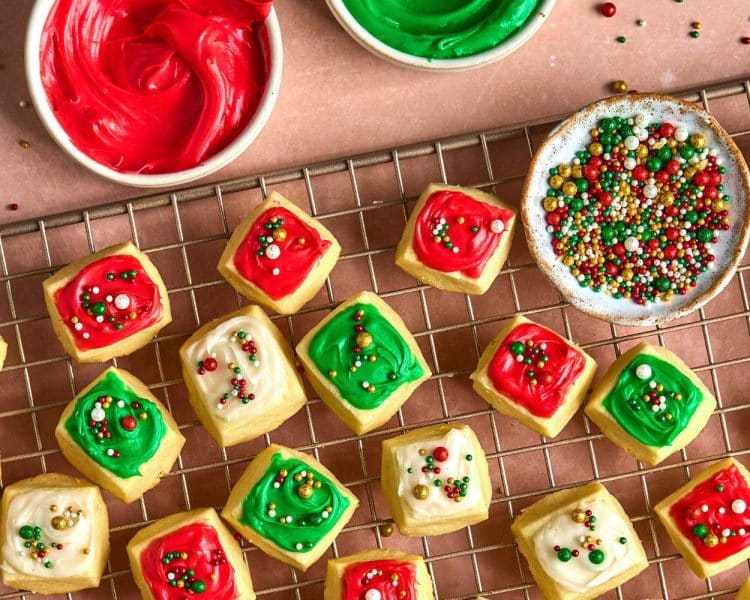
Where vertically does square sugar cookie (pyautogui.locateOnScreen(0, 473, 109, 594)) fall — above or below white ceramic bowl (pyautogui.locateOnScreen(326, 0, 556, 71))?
below

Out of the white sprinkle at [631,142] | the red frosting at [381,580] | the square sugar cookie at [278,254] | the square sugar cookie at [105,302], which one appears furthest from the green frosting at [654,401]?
the square sugar cookie at [105,302]

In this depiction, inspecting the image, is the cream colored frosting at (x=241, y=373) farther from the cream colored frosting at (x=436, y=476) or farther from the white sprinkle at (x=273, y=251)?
the cream colored frosting at (x=436, y=476)

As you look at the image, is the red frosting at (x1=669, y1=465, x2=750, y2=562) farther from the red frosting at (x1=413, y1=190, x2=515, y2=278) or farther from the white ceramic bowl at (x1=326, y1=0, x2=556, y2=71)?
the white ceramic bowl at (x1=326, y1=0, x2=556, y2=71)

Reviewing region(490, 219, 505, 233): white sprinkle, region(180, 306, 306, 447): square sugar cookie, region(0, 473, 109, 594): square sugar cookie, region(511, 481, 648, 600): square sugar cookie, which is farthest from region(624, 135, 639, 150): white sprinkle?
region(0, 473, 109, 594): square sugar cookie

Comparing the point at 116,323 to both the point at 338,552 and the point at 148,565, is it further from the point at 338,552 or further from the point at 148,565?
the point at 338,552

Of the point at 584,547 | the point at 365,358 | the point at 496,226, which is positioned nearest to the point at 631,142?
the point at 496,226

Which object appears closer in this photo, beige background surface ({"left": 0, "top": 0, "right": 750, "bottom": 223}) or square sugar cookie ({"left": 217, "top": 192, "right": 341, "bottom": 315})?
square sugar cookie ({"left": 217, "top": 192, "right": 341, "bottom": 315})

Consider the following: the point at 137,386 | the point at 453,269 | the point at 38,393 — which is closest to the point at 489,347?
the point at 453,269

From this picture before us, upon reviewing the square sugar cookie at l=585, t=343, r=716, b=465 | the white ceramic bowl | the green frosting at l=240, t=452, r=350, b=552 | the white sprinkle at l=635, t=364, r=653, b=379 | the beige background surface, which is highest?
the white ceramic bowl
